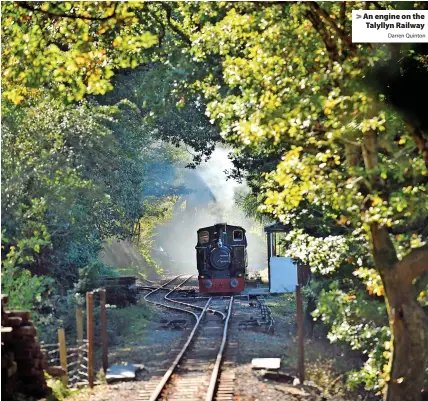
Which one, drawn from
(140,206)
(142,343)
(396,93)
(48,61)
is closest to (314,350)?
(142,343)

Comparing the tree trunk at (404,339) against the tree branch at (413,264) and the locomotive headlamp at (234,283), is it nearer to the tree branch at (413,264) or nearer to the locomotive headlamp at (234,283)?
the tree branch at (413,264)

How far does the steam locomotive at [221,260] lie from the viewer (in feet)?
119

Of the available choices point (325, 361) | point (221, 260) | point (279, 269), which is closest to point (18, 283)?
point (325, 361)

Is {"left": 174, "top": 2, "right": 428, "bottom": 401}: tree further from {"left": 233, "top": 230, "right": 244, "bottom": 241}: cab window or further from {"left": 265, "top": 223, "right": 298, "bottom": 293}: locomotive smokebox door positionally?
{"left": 233, "top": 230, "right": 244, "bottom": 241}: cab window

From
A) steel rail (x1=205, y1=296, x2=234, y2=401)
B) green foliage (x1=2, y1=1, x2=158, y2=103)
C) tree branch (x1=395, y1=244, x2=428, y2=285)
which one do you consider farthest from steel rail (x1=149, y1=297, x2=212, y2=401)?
green foliage (x1=2, y1=1, x2=158, y2=103)

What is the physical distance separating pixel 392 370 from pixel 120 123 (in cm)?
1719

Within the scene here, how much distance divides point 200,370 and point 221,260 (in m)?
18.3

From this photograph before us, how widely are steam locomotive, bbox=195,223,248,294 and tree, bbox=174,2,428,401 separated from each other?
2349cm

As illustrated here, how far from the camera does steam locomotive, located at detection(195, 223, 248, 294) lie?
3622 centimetres

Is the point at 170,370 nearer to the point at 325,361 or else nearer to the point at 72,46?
the point at 325,361

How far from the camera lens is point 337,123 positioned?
10.8 metres

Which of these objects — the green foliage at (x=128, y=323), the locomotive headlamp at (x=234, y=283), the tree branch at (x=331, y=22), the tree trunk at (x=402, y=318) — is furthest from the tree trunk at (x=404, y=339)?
the locomotive headlamp at (x=234, y=283)

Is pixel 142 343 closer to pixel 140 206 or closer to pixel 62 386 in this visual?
pixel 62 386

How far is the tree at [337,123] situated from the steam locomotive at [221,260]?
23.5 m
